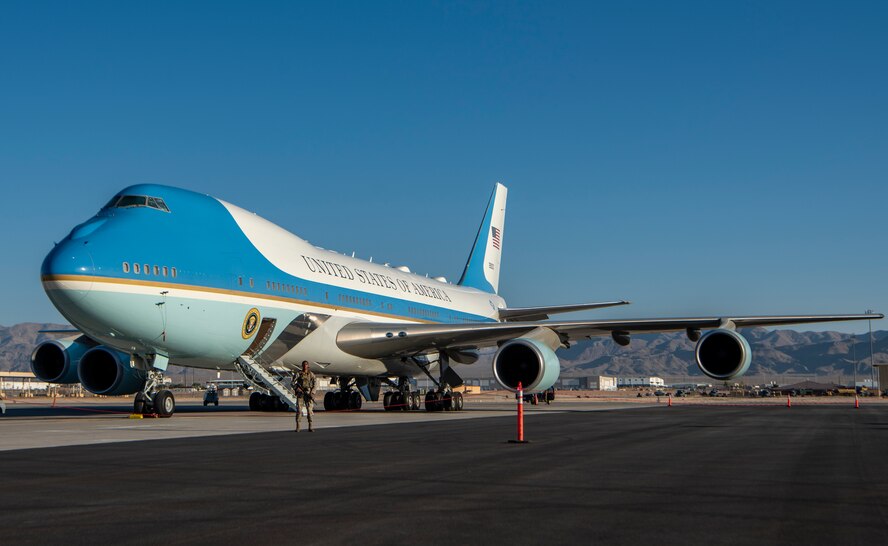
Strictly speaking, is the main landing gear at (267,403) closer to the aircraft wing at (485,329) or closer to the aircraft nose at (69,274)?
the aircraft wing at (485,329)

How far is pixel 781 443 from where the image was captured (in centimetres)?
1447

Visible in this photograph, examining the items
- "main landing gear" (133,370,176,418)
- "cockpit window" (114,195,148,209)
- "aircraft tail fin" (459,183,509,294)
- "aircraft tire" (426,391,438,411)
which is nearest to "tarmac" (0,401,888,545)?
"main landing gear" (133,370,176,418)

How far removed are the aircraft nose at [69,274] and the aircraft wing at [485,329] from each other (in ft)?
31.7

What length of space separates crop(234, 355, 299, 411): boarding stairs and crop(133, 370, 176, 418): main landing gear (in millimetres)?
2474

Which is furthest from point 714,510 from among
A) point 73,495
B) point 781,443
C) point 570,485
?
point 781,443

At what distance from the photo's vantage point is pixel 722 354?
26.3 metres

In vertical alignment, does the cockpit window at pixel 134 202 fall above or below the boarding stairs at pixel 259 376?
above

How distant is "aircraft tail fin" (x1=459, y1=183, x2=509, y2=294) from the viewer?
43.5m

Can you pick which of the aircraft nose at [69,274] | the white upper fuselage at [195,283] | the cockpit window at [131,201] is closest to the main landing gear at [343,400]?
the white upper fuselage at [195,283]

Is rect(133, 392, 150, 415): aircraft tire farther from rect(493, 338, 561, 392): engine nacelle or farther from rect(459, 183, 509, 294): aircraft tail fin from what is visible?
rect(459, 183, 509, 294): aircraft tail fin

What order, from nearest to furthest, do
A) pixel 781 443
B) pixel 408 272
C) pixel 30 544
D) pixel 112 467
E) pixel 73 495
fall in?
pixel 30 544 < pixel 73 495 < pixel 112 467 < pixel 781 443 < pixel 408 272

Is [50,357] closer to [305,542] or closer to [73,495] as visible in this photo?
[73,495]

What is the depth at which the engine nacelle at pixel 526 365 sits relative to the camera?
24547 millimetres

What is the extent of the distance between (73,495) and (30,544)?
2283 millimetres
